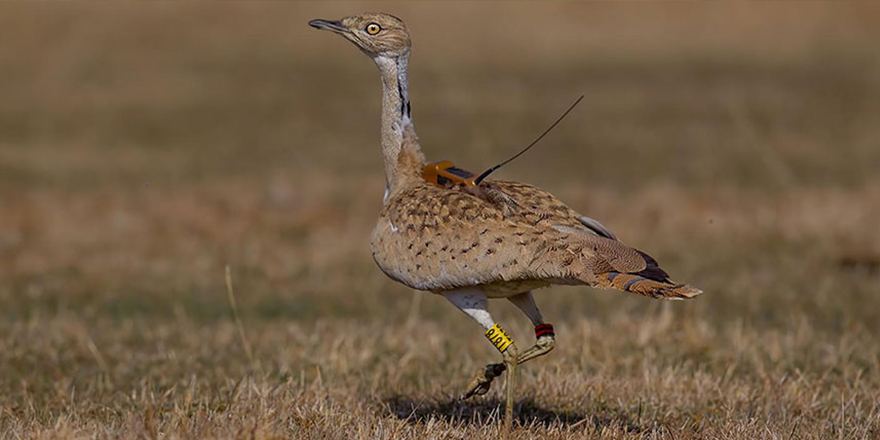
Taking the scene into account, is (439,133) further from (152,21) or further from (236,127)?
(152,21)

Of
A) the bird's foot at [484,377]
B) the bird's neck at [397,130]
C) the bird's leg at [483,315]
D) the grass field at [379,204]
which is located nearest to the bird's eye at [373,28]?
the bird's neck at [397,130]

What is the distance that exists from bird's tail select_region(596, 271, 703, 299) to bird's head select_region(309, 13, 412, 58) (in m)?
1.69

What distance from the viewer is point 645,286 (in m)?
4.44

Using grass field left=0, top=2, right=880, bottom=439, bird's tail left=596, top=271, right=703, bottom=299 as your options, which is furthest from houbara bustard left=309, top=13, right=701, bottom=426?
→ grass field left=0, top=2, right=880, bottom=439

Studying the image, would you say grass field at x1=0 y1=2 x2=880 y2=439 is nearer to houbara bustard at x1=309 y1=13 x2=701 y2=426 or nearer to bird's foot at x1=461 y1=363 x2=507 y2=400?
bird's foot at x1=461 y1=363 x2=507 y2=400

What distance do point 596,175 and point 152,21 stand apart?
1317 centimetres

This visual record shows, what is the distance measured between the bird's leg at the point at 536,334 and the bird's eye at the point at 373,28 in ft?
4.74

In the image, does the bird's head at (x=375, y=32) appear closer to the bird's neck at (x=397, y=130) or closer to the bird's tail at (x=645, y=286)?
the bird's neck at (x=397, y=130)

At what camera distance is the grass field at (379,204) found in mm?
6246

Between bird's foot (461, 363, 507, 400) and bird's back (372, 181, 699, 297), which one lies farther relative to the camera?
bird's foot (461, 363, 507, 400)

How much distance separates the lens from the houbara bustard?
4.68 metres

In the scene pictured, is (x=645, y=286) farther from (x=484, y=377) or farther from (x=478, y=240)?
(x=484, y=377)

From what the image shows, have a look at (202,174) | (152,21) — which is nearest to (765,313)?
(202,174)

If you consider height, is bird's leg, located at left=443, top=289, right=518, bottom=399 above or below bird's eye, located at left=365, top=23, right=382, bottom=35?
below
